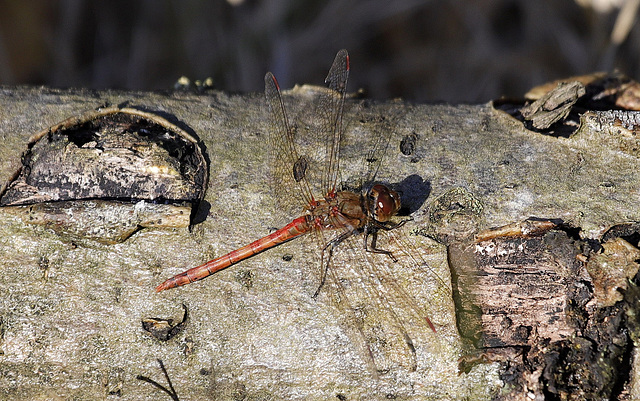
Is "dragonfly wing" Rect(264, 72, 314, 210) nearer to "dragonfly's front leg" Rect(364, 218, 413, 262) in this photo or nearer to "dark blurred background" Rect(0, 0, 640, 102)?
"dragonfly's front leg" Rect(364, 218, 413, 262)

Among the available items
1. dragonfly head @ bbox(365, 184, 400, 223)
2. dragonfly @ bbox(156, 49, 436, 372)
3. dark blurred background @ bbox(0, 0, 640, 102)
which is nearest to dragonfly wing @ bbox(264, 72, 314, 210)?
dragonfly @ bbox(156, 49, 436, 372)

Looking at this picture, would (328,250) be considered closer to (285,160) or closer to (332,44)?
(285,160)

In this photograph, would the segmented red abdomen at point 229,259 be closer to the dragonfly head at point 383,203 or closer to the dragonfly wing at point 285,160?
the dragonfly wing at point 285,160

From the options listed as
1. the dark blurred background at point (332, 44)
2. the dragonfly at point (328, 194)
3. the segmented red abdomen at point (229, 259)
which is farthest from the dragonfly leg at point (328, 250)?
the dark blurred background at point (332, 44)

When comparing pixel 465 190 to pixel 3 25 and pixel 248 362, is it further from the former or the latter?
pixel 3 25

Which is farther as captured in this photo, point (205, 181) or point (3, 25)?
point (3, 25)

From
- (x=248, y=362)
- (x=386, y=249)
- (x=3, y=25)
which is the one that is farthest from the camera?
(x=3, y=25)

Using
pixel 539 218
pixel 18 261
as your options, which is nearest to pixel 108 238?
pixel 18 261
